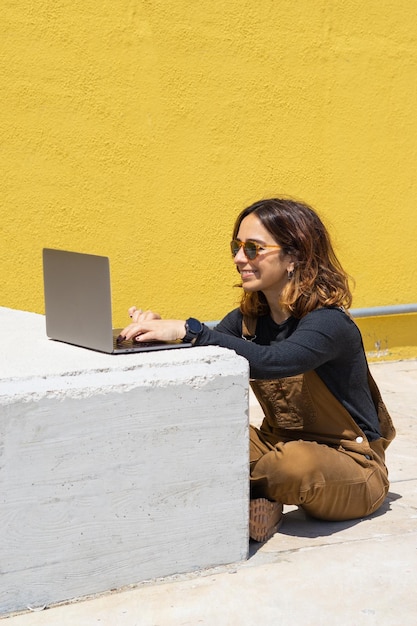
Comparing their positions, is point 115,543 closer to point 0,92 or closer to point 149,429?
point 149,429

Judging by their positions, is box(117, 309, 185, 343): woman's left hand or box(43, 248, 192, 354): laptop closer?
box(43, 248, 192, 354): laptop

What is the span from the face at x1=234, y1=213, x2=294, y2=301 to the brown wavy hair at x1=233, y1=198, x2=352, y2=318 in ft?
0.07

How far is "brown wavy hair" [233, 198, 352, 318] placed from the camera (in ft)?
10.8

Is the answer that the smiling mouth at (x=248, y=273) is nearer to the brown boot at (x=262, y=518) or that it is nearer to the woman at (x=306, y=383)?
the woman at (x=306, y=383)

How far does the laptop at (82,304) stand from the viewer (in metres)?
2.94

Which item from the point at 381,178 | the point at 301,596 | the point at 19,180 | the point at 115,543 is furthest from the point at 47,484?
the point at 381,178

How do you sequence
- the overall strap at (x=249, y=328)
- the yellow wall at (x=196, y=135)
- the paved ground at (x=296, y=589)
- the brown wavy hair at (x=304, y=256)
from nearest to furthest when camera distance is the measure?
the paved ground at (x=296, y=589), the brown wavy hair at (x=304, y=256), the overall strap at (x=249, y=328), the yellow wall at (x=196, y=135)

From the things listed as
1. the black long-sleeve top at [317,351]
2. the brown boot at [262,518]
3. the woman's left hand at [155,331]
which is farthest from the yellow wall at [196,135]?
the brown boot at [262,518]

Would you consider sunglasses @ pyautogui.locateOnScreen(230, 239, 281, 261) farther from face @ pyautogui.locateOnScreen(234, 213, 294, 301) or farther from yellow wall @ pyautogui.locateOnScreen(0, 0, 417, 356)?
yellow wall @ pyautogui.locateOnScreen(0, 0, 417, 356)

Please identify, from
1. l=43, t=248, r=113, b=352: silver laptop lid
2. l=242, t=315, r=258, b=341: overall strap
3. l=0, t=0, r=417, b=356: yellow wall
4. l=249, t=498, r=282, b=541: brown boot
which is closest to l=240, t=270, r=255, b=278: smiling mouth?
l=242, t=315, r=258, b=341: overall strap

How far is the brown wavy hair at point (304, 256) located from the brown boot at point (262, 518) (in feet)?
1.98

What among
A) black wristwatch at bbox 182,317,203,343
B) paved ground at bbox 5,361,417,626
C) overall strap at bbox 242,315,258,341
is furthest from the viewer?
overall strap at bbox 242,315,258,341

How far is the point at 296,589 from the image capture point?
9.37 feet

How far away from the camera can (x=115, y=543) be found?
2848mm
